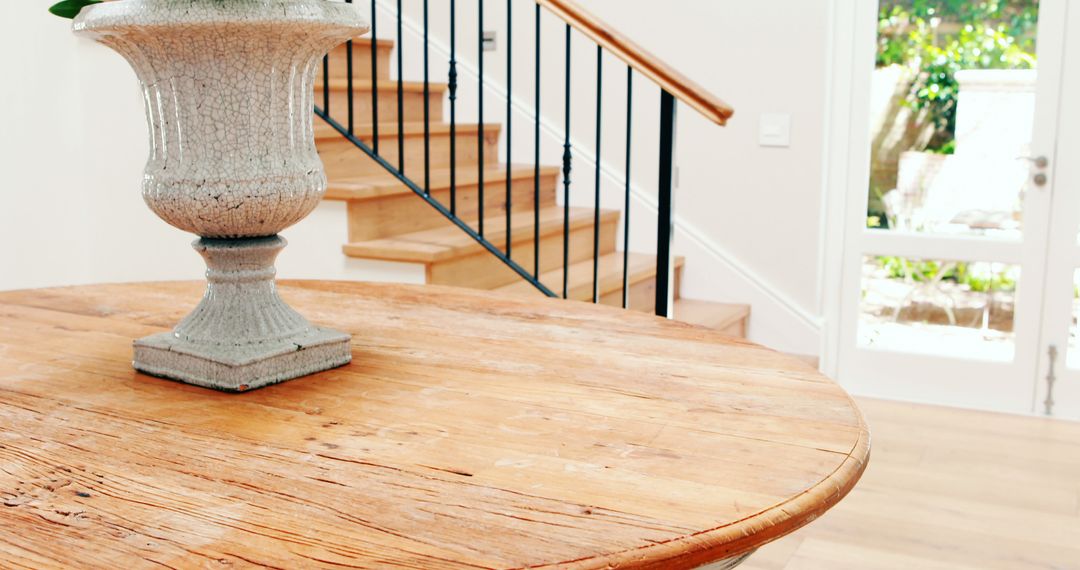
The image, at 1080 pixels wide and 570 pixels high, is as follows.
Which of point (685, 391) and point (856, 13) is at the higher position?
point (856, 13)

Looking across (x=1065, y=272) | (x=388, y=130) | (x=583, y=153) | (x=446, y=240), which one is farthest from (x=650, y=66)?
(x=1065, y=272)

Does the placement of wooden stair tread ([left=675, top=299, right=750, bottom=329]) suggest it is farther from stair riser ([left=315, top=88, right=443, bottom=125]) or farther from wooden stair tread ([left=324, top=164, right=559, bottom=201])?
stair riser ([left=315, top=88, right=443, bottom=125])

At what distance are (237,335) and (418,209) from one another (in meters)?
2.04

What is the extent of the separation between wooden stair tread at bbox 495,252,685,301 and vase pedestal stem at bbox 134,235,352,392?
1890 mm

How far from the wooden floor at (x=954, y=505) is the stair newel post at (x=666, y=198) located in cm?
66

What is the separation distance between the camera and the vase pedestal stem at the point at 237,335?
1103 mm

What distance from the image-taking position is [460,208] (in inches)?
132

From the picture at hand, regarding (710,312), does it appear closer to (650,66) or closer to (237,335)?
(650,66)

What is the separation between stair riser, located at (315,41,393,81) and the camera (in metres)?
3.71

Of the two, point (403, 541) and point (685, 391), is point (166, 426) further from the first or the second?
point (685, 391)

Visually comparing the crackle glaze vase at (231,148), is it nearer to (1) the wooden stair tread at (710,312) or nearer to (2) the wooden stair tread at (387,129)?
(2) the wooden stair tread at (387,129)

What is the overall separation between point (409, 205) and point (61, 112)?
Result: 47.4 inches

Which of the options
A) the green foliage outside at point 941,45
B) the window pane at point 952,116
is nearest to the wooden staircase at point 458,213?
the window pane at point 952,116

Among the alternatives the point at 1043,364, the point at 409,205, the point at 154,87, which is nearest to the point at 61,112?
the point at 409,205
